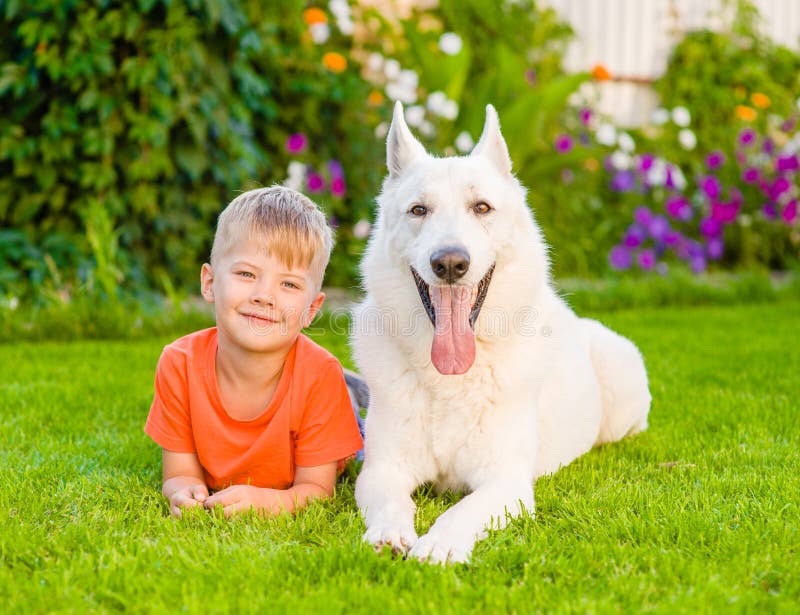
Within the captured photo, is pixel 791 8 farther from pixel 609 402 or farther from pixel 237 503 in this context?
pixel 237 503

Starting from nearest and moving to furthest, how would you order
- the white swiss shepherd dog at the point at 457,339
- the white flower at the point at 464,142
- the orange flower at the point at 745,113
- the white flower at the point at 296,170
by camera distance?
the white swiss shepherd dog at the point at 457,339 < the white flower at the point at 296,170 < the white flower at the point at 464,142 < the orange flower at the point at 745,113

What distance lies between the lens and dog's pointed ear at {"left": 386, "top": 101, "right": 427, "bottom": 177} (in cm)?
325

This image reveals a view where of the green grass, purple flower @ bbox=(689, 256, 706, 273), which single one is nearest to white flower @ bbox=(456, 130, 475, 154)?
purple flower @ bbox=(689, 256, 706, 273)

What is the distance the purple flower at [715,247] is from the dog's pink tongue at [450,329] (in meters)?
5.98

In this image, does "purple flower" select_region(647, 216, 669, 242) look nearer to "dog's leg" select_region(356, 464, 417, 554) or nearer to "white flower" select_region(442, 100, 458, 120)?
"white flower" select_region(442, 100, 458, 120)

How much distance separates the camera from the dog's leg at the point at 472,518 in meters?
2.42

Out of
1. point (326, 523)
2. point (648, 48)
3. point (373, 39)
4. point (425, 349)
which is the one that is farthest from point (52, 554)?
point (648, 48)

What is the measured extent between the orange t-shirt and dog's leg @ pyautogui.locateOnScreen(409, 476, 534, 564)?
593 millimetres

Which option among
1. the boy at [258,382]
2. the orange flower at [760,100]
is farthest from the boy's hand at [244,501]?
the orange flower at [760,100]

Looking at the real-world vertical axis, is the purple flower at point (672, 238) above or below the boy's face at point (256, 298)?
below

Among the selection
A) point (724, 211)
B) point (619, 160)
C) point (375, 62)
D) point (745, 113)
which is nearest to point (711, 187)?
point (724, 211)

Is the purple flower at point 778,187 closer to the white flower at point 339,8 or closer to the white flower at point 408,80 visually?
the white flower at point 408,80

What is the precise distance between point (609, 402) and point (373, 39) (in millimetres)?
5164

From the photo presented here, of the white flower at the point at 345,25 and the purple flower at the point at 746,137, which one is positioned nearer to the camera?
the white flower at the point at 345,25
